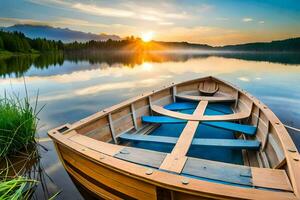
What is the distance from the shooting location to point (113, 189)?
2.57 metres

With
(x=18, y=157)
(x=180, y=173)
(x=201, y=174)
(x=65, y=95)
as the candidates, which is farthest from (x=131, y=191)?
(x=65, y=95)

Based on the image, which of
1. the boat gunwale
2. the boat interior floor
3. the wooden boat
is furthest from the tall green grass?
the boat gunwale

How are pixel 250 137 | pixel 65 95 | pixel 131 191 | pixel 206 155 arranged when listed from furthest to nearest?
pixel 65 95
pixel 250 137
pixel 206 155
pixel 131 191

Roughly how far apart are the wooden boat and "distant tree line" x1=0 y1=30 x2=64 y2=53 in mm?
55608

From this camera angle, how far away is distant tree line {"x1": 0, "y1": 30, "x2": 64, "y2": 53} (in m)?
52.2

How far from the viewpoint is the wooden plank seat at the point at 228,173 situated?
2.12 m

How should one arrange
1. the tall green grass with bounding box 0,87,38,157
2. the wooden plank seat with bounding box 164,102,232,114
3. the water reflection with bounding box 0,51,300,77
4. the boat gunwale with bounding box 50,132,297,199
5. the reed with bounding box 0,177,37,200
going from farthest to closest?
the water reflection with bounding box 0,51,300,77
the wooden plank seat with bounding box 164,102,232,114
the tall green grass with bounding box 0,87,38,157
the boat gunwale with bounding box 50,132,297,199
the reed with bounding box 0,177,37,200

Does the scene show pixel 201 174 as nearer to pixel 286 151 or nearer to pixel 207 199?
pixel 207 199

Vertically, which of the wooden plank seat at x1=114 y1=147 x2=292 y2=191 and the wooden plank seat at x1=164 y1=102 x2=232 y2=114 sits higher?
the wooden plank seat at x1=114 y1=147 x2=292 y2=191

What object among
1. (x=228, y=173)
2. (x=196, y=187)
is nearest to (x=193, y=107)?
(x=228, y=173)

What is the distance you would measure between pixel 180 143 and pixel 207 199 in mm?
1274

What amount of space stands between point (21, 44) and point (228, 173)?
2531 inches

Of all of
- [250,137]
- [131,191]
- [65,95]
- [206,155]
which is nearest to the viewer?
[131,191]

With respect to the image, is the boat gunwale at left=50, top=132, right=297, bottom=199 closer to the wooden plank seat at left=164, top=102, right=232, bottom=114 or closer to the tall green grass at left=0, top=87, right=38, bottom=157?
the tall green grass at left=0, top=87, right=38, bottom=157
